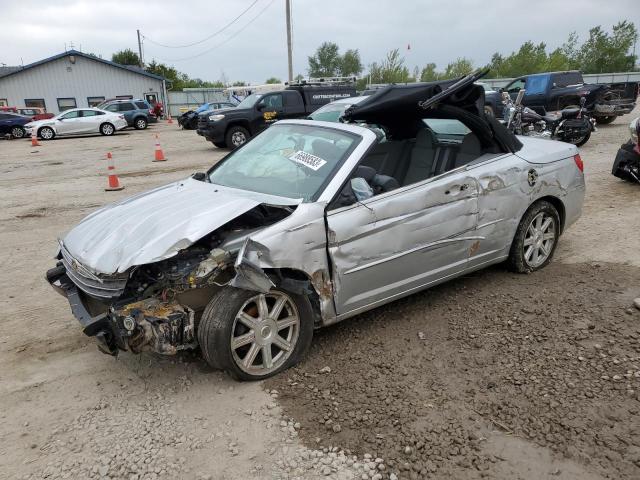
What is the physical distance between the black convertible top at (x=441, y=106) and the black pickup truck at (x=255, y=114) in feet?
37.2

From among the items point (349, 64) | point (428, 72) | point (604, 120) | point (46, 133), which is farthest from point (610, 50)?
point (46, 133)

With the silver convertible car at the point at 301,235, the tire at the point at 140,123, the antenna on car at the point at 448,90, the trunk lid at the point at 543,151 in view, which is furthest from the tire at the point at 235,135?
the tire at the point at 140,123

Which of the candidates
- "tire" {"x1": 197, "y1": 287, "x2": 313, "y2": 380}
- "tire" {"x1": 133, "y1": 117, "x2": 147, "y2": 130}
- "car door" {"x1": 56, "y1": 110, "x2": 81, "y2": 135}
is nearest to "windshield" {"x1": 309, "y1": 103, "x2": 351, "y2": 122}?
"tire" {"x1": 197, "y1": 287, "x2": 313, "y2": 380}

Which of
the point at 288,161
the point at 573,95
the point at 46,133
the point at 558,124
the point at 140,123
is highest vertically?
the point at 288,161

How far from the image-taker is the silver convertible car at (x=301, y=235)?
3076 millimetres

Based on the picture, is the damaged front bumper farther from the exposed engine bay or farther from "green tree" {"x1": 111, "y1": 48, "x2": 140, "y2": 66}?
"green tree" {"x1": 111, "y1": 48, "x2": 140, "y2": 66}

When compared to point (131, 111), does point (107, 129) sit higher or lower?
lower

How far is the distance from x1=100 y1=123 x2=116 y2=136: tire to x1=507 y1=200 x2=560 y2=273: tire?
82.5 ft

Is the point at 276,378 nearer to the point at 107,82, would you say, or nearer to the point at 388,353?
the point at 388,353

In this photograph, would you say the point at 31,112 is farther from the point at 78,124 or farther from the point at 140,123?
the point at 78,124

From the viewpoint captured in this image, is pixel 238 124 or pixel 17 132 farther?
pixel 17 132

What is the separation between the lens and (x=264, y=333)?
3.25m

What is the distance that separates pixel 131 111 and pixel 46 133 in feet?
18.4

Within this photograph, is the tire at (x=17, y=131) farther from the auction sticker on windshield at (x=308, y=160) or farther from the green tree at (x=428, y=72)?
the green tree at (x=428, y=72)
